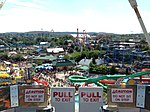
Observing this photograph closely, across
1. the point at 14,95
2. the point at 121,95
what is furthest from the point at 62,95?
the point at 121,95

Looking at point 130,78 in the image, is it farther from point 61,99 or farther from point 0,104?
point 0,104

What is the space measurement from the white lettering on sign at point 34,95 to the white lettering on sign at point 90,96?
6.04 ft

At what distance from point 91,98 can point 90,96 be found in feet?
0.34

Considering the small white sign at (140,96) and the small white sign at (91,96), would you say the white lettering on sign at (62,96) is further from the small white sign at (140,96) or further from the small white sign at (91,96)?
the small white sign at (140,96)

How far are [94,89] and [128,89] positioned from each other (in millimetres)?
1514

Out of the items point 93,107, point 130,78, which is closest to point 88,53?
point 130,78

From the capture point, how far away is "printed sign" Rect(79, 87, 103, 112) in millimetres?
11562

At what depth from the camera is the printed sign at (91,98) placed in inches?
455

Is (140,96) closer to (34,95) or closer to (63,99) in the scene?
(63,99)

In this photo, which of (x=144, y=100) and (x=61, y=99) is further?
(x=61, y=99)

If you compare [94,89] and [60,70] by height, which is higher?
[94,89]

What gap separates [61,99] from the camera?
11.7 metres

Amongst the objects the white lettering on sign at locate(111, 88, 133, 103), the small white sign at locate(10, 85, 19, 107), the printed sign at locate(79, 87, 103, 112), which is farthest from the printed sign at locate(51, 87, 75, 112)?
the white lettering on sign at locate(111, 88, 133, 103)

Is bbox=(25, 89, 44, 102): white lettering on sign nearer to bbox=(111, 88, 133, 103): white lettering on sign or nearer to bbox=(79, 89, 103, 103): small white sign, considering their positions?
bbox=(79, 89, 103, 103): small white sign
